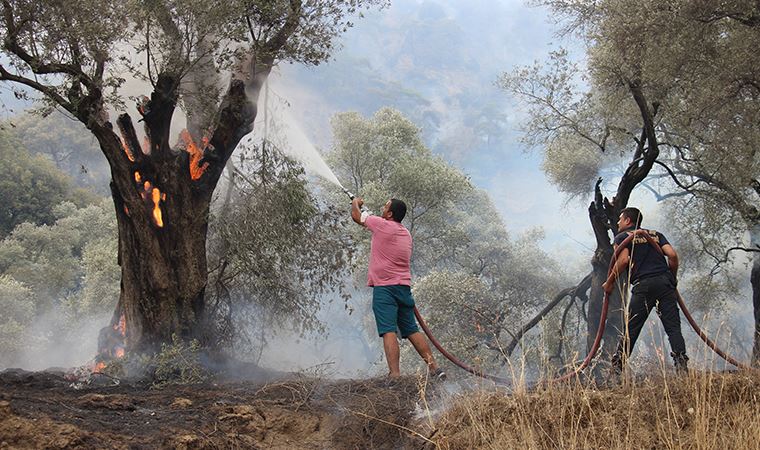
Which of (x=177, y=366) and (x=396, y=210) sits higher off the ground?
(x=396, y=210)

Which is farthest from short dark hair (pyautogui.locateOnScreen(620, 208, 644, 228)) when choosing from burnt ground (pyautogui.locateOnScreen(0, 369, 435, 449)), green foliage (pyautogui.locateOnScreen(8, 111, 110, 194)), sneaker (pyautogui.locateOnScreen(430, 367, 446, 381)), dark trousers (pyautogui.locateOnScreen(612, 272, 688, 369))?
green foliage (pyautogui.locateOnScreen(8, 111, 110, 194))

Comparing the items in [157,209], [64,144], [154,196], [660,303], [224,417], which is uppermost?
Answer: [64,144]

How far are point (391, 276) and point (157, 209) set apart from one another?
391 centimetres

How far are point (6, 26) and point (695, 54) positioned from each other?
9884 millimetres

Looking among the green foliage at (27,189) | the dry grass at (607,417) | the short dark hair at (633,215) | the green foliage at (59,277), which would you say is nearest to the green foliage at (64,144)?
the green foliage at (27,189)

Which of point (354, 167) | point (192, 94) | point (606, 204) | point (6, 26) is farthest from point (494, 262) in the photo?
point (6, 26)

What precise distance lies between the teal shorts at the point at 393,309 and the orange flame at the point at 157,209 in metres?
3.71

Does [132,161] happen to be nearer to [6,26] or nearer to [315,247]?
[6,26]

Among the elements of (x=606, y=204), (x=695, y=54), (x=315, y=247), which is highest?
(x=695, y=54)

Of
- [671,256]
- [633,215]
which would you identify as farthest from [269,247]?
[671,256]

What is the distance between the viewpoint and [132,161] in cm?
924

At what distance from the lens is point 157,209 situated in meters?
9.34

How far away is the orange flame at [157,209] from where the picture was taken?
931 cm

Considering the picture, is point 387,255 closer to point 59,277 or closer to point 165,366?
point 165,366
